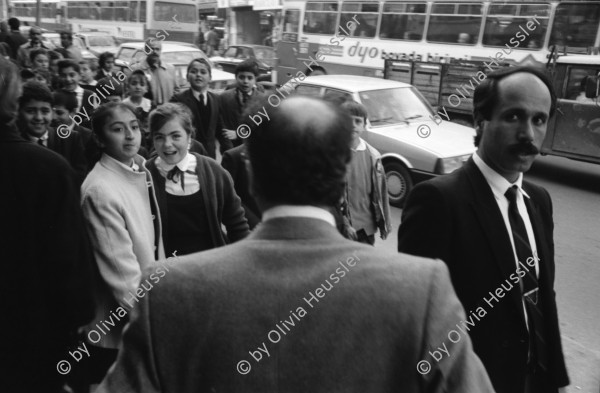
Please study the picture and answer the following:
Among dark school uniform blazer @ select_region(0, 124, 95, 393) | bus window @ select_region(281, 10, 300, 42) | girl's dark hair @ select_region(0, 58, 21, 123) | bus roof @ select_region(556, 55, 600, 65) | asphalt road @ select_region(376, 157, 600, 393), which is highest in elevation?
bus window @ select_region(281, 10, 300, 42)

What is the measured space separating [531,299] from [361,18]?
1434cm

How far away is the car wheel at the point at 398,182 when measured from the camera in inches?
294

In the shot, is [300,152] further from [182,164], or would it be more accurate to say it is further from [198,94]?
[198,94]

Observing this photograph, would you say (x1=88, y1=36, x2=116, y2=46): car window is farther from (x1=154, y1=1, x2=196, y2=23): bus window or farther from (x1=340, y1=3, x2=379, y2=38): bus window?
(x1=340, y1=3, x2=379, y2=38): bus window

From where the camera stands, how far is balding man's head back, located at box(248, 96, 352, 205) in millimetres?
1166

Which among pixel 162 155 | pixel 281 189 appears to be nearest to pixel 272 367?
pixel 281 189

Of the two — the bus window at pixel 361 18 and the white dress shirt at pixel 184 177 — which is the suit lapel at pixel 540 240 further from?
the bus window at pixel 361 18

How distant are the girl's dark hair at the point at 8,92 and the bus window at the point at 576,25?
11.1 meters

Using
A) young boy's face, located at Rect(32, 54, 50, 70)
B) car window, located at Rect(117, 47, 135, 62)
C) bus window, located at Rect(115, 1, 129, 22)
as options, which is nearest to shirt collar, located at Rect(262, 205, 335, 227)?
young boy's face, located at Rect(32, 54, 50, 70)

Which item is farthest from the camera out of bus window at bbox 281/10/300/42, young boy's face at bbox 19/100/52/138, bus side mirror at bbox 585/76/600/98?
bus window at bbox 281/10/300/42

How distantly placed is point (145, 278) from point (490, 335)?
1.22 metres

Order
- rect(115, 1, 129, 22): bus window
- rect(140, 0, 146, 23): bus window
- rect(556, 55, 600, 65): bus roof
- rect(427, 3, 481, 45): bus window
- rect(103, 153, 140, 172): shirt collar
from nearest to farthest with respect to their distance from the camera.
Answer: rect(103, 153, 140, 172): shirt collar
rect(556, 55, 600, 65): bus roof
rect(427, 3, 481, 45): bus window
rect(140, 0, 146, 23): bus window
rect(115, 1, 129, 22): bus window

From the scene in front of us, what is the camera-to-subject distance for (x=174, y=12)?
77.5 ft

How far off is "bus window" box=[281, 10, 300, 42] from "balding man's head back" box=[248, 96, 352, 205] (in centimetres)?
1697
